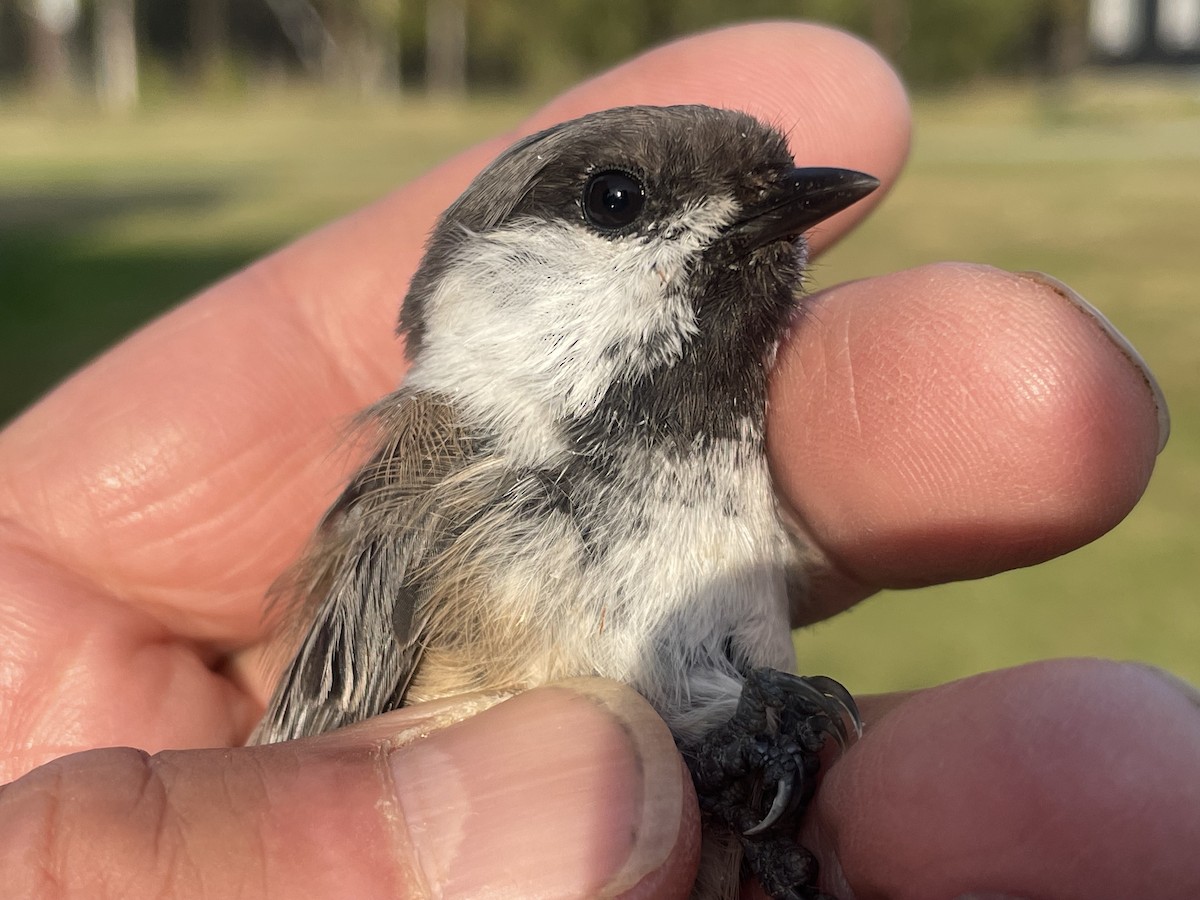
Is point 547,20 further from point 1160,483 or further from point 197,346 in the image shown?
point 197,346

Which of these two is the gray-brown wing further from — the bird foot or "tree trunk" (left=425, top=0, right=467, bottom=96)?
"tree trunk" (left=425, top=0, right=467, bottom=96)

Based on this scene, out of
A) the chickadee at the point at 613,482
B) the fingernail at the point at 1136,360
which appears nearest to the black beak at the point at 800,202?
the chickadee at the point at 613,482

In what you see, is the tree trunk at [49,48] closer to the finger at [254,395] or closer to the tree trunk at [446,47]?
the tree trunk at [446,47]

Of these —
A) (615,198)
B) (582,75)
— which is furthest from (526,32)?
(615,198)

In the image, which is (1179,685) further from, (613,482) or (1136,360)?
(613,482)

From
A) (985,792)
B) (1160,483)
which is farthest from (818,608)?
(1160,483)
